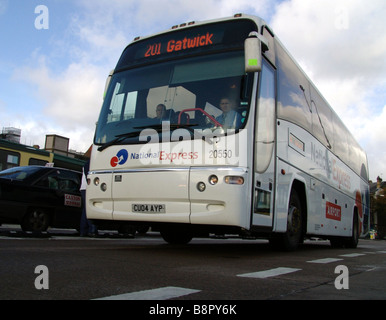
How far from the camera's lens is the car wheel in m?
9.53

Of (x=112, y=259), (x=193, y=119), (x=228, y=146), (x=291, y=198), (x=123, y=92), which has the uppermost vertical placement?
(x=123, y=92)

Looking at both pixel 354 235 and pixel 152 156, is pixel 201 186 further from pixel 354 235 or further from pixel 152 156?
pixel 354 235

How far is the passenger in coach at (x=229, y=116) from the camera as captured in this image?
19.2ft

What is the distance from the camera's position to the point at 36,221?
980cm

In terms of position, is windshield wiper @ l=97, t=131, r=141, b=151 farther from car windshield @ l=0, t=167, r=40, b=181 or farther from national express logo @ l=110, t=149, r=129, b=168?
car windshield @ l=0, t=167, r=40, b=181

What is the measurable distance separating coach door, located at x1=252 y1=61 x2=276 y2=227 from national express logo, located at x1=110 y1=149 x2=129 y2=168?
6.18 feet

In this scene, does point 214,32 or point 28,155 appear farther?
point 28,155

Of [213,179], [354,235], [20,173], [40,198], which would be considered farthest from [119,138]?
[354,235]

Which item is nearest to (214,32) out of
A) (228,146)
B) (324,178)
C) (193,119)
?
(193,119)

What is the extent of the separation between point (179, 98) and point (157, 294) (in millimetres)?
3796

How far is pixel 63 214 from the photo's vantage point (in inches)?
407
